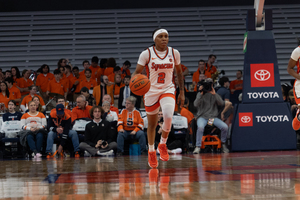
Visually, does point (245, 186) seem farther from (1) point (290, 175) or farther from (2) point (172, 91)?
(2) point (172, 91)

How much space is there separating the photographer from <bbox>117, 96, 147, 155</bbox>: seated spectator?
1.41 metres

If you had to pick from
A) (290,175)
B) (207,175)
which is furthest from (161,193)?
(290,175)

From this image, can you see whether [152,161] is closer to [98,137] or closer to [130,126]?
[98,137]

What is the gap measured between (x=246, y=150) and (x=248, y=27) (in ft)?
9.46

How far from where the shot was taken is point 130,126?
9875 mm

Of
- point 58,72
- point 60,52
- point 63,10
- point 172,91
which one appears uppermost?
point 63,10

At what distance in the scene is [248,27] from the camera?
9.06 m

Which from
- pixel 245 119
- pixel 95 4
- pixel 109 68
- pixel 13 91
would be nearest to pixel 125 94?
pixel 109 68

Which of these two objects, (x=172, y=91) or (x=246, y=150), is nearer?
(x=172, y=91)

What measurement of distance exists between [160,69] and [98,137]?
426 cm

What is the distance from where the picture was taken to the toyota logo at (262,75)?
355 inches

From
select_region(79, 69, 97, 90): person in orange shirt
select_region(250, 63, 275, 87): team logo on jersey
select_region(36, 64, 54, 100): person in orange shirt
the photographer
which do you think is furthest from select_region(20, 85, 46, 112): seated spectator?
select_region(250, 63, 275, 87): team logo on jersey

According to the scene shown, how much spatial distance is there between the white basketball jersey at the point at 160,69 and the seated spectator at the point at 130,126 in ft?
13.0

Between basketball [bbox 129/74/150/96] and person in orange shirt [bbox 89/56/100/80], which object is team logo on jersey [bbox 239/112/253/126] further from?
person in orange shirt [bbox 89/56/100/80]
